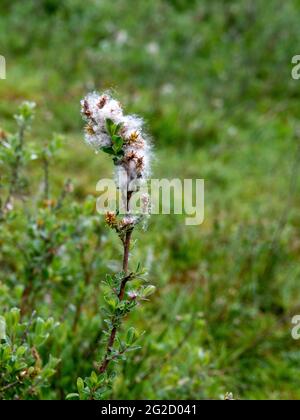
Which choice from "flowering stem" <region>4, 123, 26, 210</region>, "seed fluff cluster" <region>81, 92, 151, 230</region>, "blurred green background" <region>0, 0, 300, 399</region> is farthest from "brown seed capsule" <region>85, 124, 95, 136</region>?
"flowering stem" <region>4, 123, 26, 210</region>

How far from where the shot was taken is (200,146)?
222 inches

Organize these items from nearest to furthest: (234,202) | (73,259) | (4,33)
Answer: (73,259) < (234,202) < (4,33)

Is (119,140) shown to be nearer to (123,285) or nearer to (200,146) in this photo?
(123,285)

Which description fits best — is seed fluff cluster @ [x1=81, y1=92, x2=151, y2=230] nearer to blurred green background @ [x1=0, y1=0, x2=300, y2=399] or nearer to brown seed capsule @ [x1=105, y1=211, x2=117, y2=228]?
brown seed capsule @ [x1=105, y1=211, x2=117, y2=228]

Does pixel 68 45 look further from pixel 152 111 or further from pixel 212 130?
pixel 212 130

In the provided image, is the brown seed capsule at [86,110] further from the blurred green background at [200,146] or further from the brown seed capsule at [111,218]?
the blurred green background at [200,146]

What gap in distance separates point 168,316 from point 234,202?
1.74 meters

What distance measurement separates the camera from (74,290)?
282cm

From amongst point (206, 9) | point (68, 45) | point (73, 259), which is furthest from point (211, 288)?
point (206, 9)

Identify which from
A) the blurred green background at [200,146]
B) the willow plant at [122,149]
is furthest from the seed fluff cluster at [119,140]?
the blurred green background at [200,146]

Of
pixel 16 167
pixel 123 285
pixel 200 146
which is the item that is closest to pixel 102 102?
pixel 123 285

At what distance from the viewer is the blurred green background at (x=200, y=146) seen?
10.3ft

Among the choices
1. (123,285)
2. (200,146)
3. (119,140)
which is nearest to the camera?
(119,140)

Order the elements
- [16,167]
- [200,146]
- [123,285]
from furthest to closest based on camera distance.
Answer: [200,146], [16,167], [123,285]
